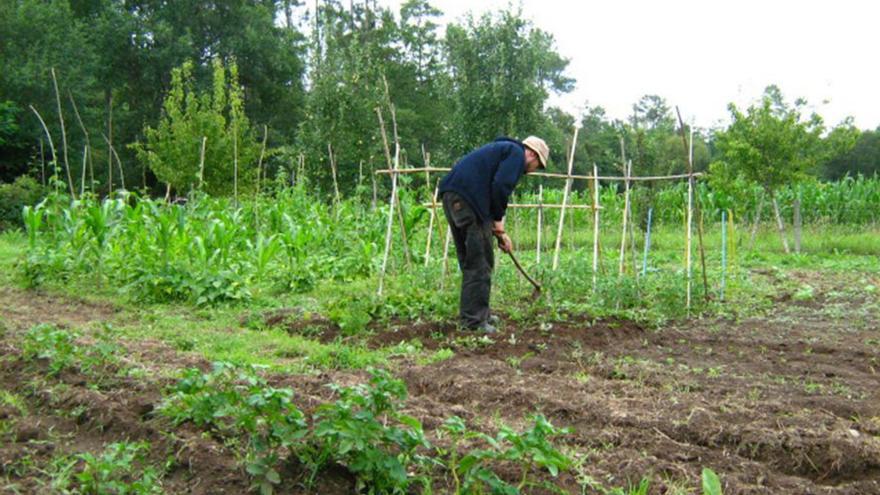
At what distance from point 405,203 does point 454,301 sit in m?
3.54

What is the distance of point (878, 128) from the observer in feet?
133

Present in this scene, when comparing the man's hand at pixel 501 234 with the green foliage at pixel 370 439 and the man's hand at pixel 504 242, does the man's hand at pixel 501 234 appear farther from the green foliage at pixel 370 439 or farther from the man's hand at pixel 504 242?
the green foliage at pixel 370 439

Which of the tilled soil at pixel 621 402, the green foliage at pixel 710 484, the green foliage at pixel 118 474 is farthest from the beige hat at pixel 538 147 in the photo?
the green foliage at pixel 118 474

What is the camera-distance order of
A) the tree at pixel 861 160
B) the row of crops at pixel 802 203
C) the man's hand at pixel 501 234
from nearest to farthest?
the man's hand at pixel 501 234
the row of crops at pixel 802 203
the tree at pixel 861 160

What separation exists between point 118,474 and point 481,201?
160 inches

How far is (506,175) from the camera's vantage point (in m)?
6.45

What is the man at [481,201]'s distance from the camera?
6.50 m

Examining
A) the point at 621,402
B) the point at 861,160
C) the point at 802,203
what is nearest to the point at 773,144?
the point at 802,203

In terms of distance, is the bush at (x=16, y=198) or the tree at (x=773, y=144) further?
the bush at (x=16, y=198)

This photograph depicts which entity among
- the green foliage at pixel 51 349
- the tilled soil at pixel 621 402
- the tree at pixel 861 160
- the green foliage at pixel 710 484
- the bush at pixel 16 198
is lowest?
the tilled soil at pixel 621 402

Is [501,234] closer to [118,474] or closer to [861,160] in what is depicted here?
[118,474]

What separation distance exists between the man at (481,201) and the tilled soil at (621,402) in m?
0.30

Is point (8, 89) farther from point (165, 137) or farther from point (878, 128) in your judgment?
point (878, 128)

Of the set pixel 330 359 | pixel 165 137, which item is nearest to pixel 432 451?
pixel 330 359
